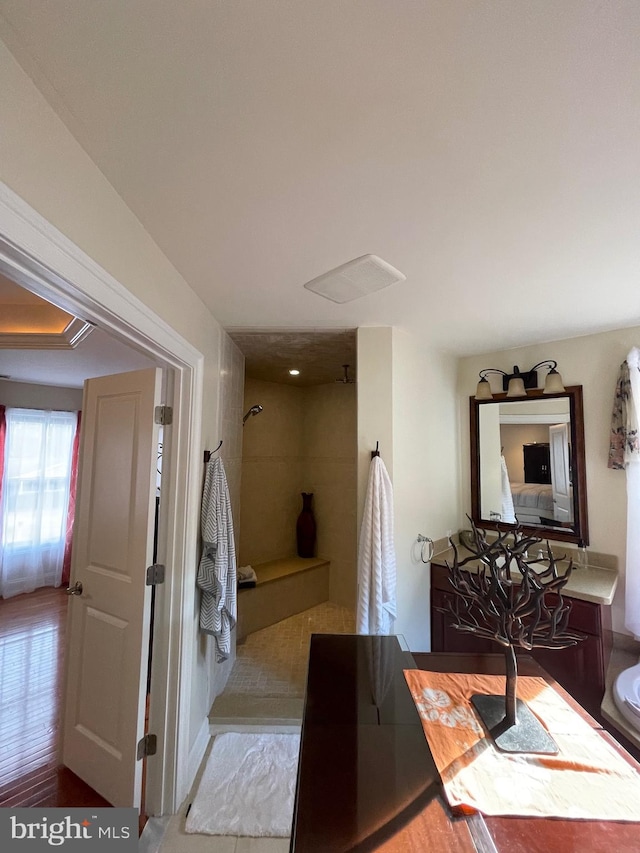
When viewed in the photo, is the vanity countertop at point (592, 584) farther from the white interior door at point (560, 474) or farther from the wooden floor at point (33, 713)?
the wooden floor at point (33, 713)

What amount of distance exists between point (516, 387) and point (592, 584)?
4.25ft

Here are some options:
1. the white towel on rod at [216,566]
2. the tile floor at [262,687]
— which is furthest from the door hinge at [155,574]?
the tile floor at [262,687]

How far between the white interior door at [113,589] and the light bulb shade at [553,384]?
2.45 m

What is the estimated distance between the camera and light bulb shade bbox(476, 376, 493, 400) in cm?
259

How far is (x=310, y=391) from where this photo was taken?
3.83 m

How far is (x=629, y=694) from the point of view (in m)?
1.54

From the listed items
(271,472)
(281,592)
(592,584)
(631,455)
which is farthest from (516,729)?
(271,472)

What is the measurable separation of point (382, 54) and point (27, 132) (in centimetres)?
74

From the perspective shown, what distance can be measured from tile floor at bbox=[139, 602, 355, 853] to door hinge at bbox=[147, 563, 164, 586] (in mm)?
986

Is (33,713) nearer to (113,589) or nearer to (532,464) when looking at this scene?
(113,589)

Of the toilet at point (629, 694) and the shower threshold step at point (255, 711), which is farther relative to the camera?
the shower threshold step at point (255, 711)

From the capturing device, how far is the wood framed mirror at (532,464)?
225 cm

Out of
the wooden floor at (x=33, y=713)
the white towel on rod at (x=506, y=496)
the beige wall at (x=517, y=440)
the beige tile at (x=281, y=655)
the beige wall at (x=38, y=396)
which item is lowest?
the wooden floor at (x=33, y=713)

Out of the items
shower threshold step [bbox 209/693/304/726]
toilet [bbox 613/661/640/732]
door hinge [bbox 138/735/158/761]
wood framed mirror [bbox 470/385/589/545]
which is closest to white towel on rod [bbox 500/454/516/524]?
wood framed mirror [bbox 470/385/589/545]
